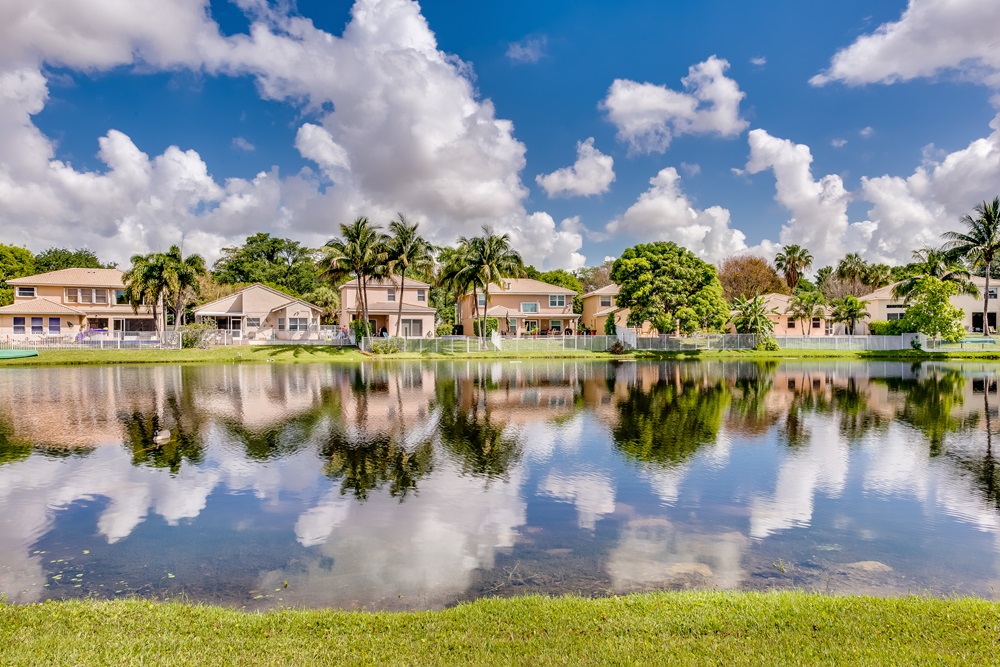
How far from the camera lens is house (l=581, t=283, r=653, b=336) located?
69.6 meters

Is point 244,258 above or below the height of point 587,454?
above

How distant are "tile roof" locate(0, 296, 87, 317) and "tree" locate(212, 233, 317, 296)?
98.0ft

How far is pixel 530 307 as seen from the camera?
7156 centimetres

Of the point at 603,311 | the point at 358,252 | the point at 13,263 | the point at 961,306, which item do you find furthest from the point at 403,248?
the point at 961,306

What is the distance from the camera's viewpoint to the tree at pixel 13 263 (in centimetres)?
7474

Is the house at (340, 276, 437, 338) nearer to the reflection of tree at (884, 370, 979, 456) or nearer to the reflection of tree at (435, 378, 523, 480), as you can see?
the reflection of tree at (435, 378, 523, 480)

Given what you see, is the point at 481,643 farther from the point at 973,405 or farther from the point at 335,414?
the point at 973,405

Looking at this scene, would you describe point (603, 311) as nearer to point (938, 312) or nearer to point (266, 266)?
point (938, 312)

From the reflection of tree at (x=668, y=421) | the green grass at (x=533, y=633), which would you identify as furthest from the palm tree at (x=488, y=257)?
the green grass at (x=533, y=633)

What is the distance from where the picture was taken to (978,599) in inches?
276

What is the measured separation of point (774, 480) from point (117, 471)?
15564 millimetres

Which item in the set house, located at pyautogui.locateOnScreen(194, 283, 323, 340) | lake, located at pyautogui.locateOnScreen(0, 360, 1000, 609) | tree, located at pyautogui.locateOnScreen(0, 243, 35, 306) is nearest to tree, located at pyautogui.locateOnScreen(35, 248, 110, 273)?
tree, located at pyautogui.locateOnScreen(0, 243, 35, 306)

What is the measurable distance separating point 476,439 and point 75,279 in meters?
65.7

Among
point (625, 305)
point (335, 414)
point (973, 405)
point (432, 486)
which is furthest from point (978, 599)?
point (625, 305)
